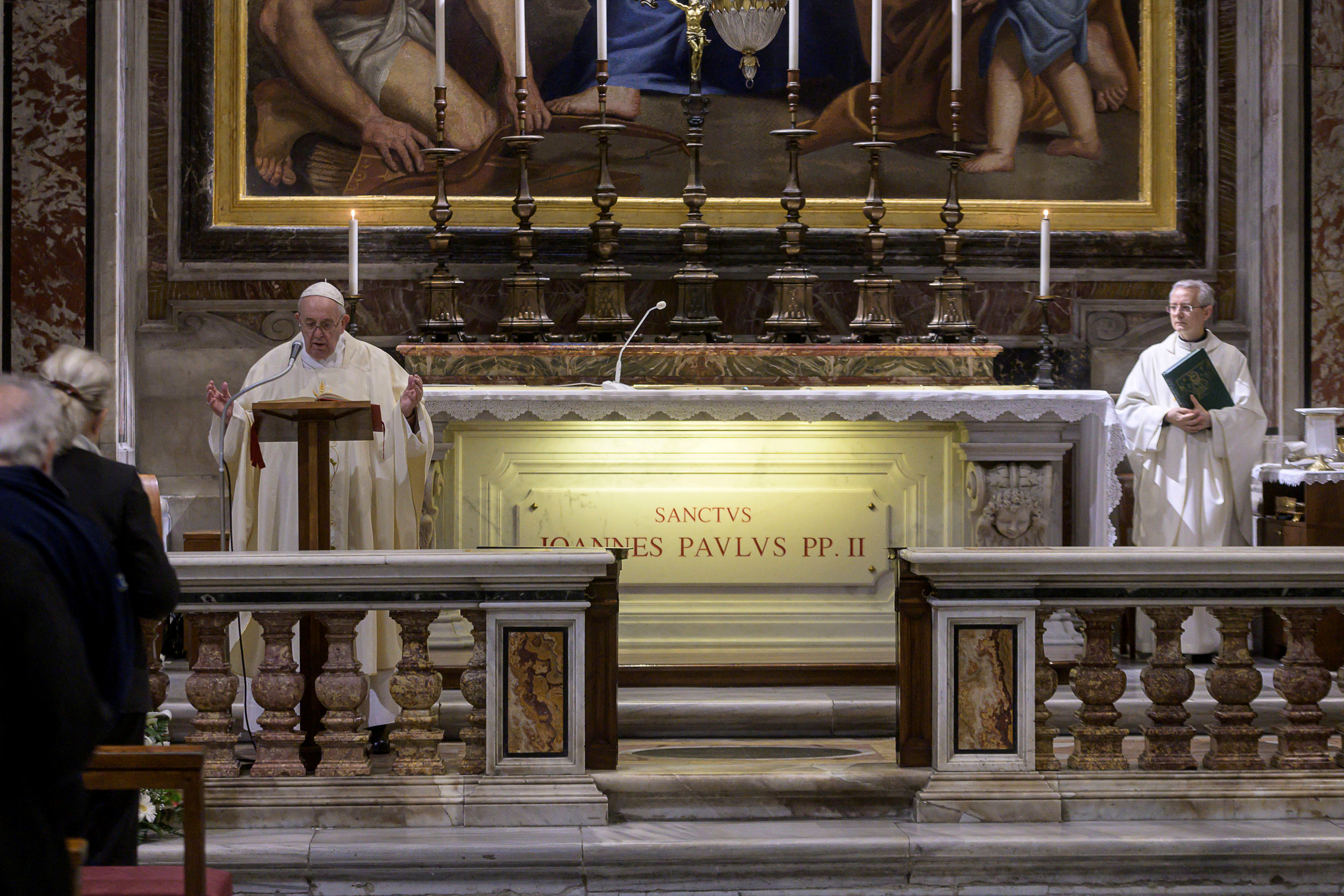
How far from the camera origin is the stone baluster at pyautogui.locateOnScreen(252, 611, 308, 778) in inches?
177

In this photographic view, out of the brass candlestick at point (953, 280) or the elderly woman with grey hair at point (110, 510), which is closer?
the elderly woman with grey hair at point (110, 510)

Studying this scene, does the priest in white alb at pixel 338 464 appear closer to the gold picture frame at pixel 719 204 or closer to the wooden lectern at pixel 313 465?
the wooden lectern at pixel 313 465

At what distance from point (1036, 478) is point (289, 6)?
443 centimetres

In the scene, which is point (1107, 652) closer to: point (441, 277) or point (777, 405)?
point (777, 405)

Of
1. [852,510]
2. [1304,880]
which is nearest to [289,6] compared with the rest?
[852,510]


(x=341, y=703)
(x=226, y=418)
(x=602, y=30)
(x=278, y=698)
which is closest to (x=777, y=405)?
(x=602, y=30)

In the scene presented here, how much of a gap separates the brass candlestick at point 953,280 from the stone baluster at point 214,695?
376 cm

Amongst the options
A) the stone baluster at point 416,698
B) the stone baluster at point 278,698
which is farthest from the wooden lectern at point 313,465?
the stone baluster at point 416,698

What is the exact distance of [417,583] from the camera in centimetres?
445

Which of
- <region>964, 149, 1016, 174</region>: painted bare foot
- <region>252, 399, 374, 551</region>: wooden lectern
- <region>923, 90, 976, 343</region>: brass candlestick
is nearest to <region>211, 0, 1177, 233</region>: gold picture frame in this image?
<region>964, 149, 1016, 174</region>: painted bare foot

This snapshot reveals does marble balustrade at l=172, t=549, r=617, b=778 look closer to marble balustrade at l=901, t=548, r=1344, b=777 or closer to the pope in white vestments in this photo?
marble balustrade at l=901, t=548, r=1344, b=777

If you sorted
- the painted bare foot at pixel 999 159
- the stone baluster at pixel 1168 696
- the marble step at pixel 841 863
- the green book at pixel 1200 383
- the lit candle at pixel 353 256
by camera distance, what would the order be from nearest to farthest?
1. the marble step at pixel 841 863
2. the stone baluster at pixel 1168 696
3. the green book at pixel 1200 383
4. the lit candle at pixel 353 256
5. the painted bare foot at pixel 999 159

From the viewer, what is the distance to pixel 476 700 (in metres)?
4.55

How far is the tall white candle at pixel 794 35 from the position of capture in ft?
22.1
